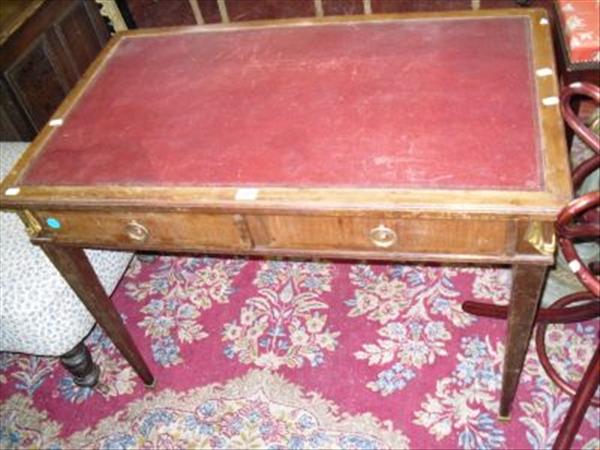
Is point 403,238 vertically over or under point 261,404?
over

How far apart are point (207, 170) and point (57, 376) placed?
1.30m

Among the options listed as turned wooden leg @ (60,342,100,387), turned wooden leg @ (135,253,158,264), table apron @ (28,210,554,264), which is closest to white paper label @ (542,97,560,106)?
table apron @ (28,210,554,264)

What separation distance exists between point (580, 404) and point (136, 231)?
4.18 ft

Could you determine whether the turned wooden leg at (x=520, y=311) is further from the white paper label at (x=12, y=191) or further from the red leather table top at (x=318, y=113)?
the white paper label at (x=12, y=191)

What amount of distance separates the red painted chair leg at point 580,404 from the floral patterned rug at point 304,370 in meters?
0.10

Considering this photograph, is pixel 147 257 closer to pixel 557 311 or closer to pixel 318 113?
pixel 318 113

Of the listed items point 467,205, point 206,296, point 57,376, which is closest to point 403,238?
point 467,205

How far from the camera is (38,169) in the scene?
141 cm

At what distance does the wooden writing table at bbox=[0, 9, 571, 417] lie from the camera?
1150 millimetres

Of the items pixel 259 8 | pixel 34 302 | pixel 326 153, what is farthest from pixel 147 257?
pixel 326 153

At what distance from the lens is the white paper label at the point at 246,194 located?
1194 millimetres

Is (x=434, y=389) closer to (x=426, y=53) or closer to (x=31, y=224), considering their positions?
(x=426, y=53)

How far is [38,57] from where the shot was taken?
7.15 feet

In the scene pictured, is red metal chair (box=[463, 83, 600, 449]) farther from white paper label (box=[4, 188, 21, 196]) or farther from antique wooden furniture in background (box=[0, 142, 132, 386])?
antique wooden furniture in background (box=[0, 142, 132, 386])
